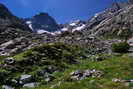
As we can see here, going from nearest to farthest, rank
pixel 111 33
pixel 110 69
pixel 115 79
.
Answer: pixel 115 79
pixel 110 69
pixel 111 33

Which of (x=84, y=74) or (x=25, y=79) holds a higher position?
(x=25, y=79)

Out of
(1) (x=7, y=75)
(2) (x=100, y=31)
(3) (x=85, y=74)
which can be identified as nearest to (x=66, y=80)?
(3) (x=85, y=74)

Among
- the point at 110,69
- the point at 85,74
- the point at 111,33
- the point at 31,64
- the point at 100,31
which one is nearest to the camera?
the point at 85,74

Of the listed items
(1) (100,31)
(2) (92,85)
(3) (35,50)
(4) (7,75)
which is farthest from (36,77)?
(1) (100,31)

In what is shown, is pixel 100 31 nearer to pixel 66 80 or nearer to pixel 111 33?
pixel 111 33

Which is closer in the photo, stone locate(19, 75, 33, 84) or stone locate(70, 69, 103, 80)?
stone locate(70, 69, 103, 80)

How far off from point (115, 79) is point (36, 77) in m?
7.04

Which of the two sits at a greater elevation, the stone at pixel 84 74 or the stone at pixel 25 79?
the stone at pixel 25 79

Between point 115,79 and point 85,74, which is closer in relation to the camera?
point 115,79

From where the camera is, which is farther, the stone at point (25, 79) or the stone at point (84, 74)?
the stone at point (25, 79)

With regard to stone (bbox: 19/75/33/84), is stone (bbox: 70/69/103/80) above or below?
below

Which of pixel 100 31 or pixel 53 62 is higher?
pixel 100 31

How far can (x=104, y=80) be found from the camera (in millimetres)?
20234

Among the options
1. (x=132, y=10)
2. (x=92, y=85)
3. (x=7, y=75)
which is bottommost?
(x=92, y=85)
